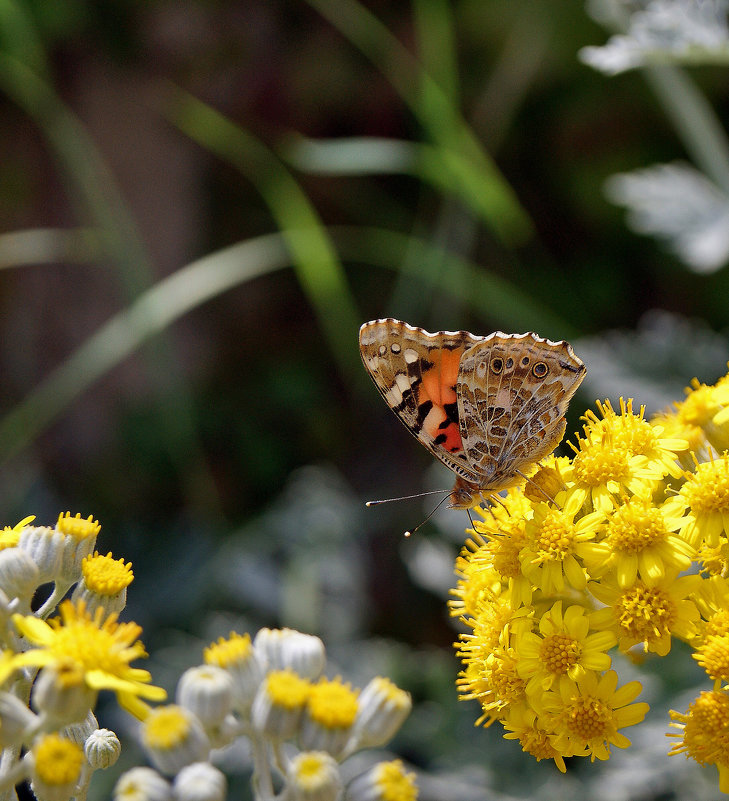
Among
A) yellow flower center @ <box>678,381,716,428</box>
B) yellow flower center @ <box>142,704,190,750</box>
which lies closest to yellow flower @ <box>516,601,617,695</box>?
yellow flower center @ <box>678,381,716,428</box>

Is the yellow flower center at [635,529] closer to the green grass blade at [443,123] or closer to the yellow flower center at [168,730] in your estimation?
the yellow flower center at [168,730]

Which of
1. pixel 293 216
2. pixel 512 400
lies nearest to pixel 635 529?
pixel 512 400

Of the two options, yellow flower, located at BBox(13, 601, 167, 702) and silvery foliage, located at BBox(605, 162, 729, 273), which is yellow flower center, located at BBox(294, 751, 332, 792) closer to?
yellow flower, located at BBox(13, 601, 167, 702)

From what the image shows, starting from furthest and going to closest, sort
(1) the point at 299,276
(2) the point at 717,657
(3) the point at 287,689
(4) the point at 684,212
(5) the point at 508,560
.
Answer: (1) the point at 299,276 < (4) the point at 684,212 < (5) the point at 508,560 < (2) the point at 717,657 < (3) the point at 287,689

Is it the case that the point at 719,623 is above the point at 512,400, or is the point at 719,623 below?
below

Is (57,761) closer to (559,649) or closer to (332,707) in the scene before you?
(332,707)

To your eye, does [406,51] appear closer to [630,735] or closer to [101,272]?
[101,272]
